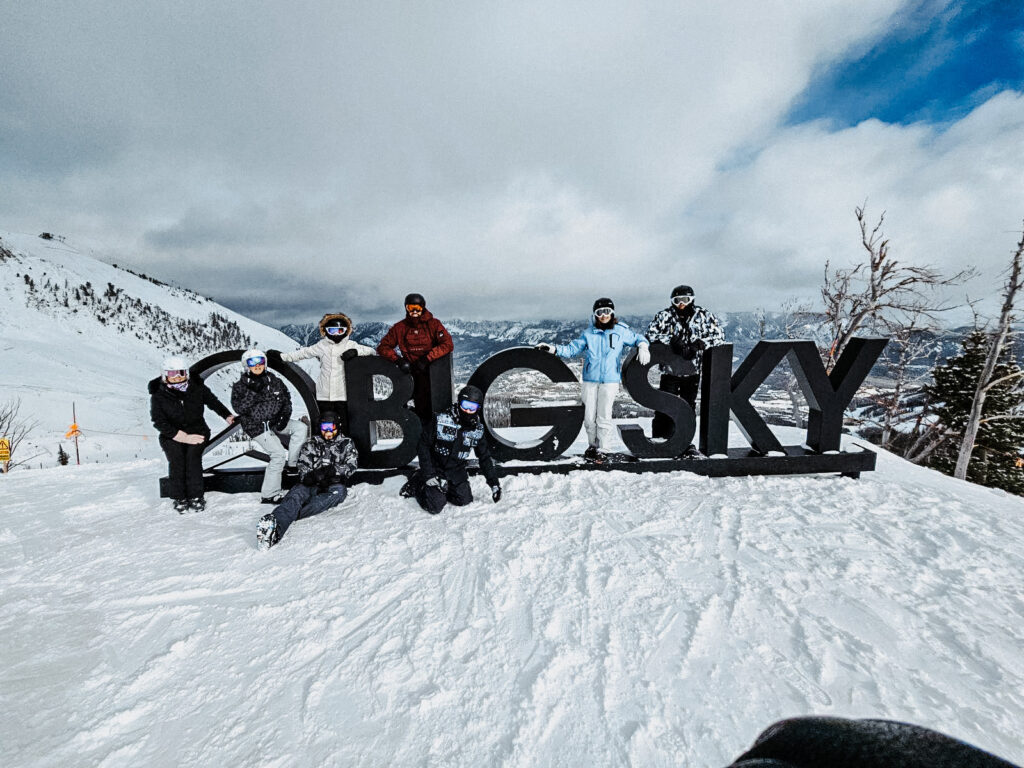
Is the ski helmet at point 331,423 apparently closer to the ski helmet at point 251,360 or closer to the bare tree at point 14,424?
the ski helmet at point 251,360

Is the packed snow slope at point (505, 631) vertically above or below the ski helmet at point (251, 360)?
below

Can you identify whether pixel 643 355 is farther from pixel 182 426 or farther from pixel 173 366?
pixel 182 426

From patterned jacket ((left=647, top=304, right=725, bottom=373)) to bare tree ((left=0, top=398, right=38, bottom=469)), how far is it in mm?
20594

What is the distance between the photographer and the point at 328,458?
4.74 meters

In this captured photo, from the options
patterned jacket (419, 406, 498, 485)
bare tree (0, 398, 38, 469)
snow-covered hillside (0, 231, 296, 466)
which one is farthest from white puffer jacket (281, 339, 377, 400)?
snow-covered hillside (0, 231, 296, 466)

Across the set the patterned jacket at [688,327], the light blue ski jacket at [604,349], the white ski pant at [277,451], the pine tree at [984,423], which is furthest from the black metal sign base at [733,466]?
the pine tree at [984,423]

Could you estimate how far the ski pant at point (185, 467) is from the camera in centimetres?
478

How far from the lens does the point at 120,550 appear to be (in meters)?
3.87

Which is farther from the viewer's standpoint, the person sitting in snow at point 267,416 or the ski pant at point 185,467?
the ski pant at point 185,467

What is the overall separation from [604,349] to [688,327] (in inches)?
50.0

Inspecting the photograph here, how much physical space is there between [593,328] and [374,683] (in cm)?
446

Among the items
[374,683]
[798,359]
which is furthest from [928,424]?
[374,683]

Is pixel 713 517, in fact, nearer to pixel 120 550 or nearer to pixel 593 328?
pixel 593 328

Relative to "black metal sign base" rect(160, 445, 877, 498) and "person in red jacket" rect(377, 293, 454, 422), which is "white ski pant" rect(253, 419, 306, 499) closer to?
"black metal sign base" rect(160, 445, 877, 498)
